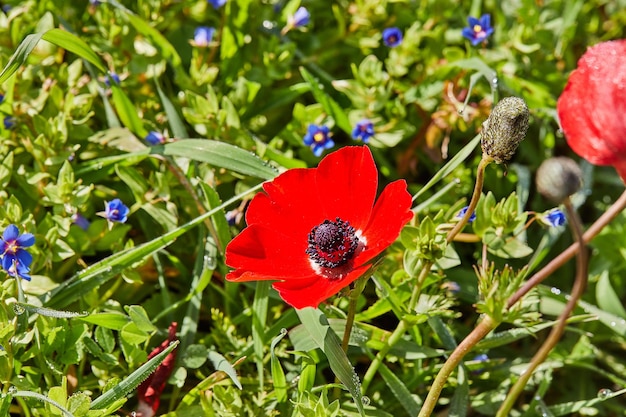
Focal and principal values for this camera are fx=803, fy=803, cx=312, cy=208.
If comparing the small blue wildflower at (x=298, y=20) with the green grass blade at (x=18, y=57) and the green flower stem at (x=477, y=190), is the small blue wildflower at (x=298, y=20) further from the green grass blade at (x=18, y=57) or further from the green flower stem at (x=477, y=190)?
the green flower stem at (x=477, y=190)

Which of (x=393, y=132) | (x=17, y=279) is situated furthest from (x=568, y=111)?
(x=17, y=279)

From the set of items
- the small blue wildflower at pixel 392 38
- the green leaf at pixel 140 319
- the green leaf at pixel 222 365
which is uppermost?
the small blue wildflower at pixel 392 38

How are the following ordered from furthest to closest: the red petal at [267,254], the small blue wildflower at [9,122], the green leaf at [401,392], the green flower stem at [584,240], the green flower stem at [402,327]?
the small blue wildflower at [9,122] < the green leaf at [401,392] < the green flower stem at [402,327] < the red petal at [267,254] < the green flower stem at [584,240]

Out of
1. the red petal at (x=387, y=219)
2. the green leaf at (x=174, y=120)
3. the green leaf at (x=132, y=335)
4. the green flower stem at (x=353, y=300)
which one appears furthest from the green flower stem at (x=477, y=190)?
the green leaf at (x=174, y=120)

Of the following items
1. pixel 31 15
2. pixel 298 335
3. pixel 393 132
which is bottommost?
pixel 298 335

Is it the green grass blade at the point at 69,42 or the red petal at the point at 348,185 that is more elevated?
the green grass blade at the point at 69,42

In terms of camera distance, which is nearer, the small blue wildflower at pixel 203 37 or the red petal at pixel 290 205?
the red petal at pixel 290 205

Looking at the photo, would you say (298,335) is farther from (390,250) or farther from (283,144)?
(283,144)

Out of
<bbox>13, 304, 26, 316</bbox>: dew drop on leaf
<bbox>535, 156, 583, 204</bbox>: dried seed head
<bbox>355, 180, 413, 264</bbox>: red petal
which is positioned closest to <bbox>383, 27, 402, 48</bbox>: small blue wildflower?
<bbox>355, 180, 413, 264</bbox>: red petal
